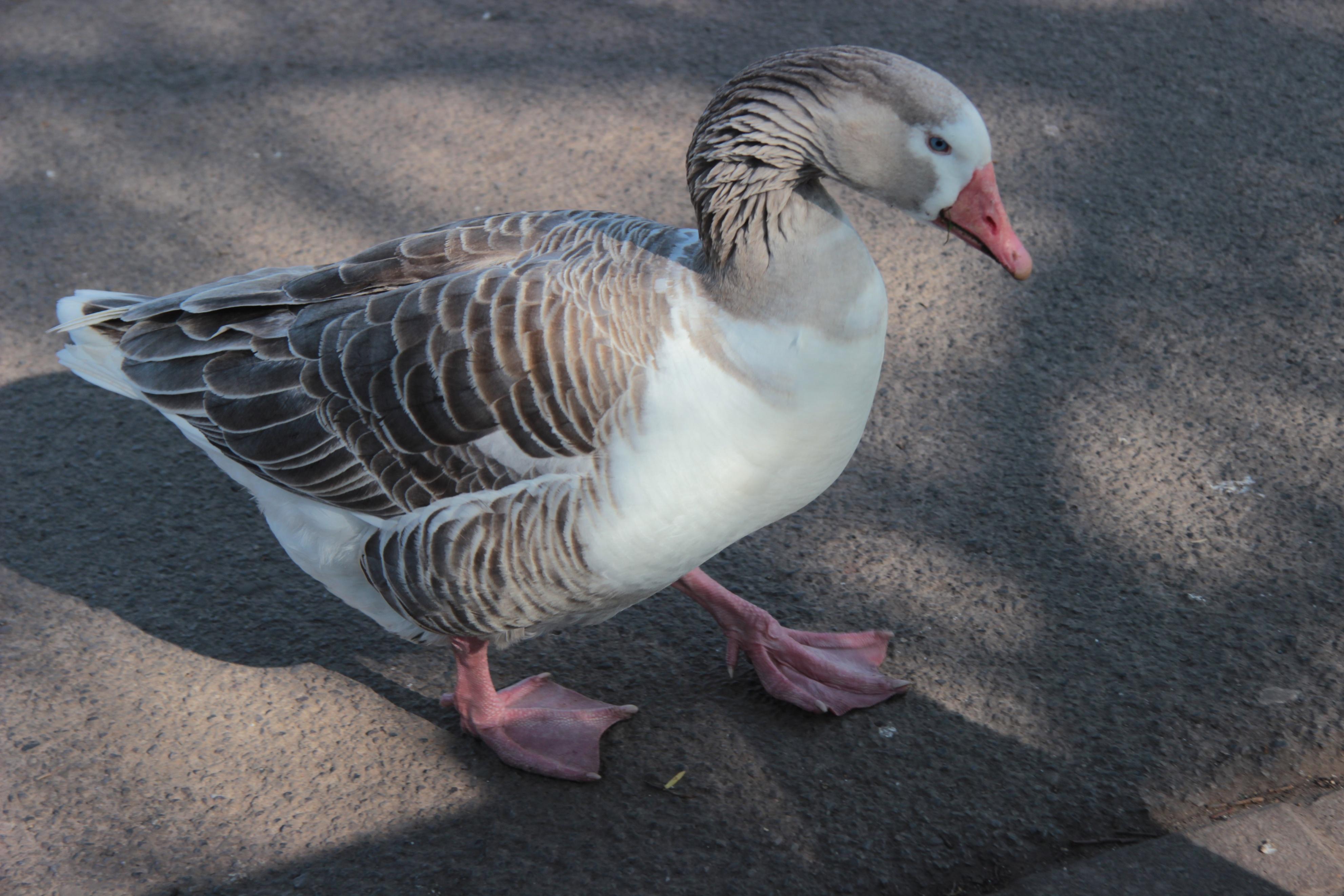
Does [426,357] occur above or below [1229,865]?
above

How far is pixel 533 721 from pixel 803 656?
0.64 meters

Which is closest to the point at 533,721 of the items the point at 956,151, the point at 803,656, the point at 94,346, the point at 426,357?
the point at 803,656

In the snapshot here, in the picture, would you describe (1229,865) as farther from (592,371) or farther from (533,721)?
(592,371)

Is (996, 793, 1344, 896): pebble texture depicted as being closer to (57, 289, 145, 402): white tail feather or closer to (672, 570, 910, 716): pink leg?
(672, 570, 910, 716): pink leg

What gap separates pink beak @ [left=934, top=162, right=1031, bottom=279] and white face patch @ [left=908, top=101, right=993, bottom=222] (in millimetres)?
17

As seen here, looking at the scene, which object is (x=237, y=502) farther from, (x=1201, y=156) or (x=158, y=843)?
(x=1201, y=156)

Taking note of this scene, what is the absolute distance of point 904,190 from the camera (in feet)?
6.63

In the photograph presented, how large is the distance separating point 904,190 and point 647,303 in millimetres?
516

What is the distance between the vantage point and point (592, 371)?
80.9 inches

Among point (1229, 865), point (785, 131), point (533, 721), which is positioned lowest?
point (533, 721)

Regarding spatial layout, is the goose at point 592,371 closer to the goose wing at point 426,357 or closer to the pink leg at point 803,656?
the goose wing at point 426,357

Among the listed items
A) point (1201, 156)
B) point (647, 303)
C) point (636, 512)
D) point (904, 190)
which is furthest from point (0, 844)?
point (1201, 156)

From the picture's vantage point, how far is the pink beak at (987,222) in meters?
1.97

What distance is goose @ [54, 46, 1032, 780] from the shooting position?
2000 millimetres
